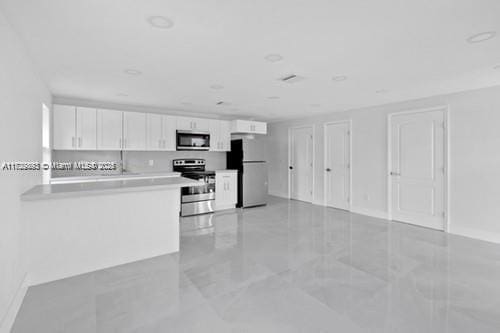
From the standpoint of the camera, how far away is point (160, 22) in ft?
6.24

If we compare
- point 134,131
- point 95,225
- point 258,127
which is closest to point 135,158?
point 134,131

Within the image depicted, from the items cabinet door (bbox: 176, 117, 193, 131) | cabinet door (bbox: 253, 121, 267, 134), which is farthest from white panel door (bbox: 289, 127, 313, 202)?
cabinet door (bbox: 176, 117, 193, 131)

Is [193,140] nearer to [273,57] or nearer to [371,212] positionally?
[273,57]

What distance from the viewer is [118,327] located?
181 centimetres

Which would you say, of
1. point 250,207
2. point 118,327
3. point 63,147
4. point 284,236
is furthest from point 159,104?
point 118,327

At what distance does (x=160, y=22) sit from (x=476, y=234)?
16.8ft

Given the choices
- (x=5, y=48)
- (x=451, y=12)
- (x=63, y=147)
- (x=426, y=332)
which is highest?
(x=451, y=12)

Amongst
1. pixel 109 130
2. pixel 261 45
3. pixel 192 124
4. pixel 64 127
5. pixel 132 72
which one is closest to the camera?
pixel 261 45

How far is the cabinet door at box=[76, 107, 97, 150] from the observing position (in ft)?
14.7

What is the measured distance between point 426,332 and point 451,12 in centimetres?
230

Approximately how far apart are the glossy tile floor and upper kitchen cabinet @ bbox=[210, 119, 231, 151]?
109 inches

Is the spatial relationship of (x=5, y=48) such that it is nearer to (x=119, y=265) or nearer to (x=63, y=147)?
(x=119, y=265)

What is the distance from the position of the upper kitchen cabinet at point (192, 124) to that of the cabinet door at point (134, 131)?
76 centimetres

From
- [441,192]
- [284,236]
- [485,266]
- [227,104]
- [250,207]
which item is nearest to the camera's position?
[485,266]
